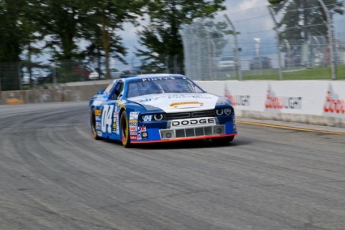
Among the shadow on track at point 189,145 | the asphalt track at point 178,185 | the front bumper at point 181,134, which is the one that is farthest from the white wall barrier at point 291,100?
the front bumper at point 181,134

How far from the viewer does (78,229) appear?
18.4 feet

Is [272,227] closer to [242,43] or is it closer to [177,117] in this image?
[177,117]

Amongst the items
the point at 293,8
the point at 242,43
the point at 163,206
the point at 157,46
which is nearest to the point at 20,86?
the point at 157,46

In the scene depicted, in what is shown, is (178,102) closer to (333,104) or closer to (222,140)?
(222,140)

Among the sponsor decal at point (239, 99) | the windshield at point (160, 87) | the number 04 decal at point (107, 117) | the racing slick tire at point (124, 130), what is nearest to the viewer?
the racing slick tire at point (124, 130)

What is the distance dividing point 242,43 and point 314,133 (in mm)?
5953

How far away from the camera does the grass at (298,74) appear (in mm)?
14812

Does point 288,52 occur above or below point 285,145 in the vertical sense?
above

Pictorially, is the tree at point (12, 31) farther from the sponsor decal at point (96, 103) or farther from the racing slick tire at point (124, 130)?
the racing slick tire at point (124, 130)

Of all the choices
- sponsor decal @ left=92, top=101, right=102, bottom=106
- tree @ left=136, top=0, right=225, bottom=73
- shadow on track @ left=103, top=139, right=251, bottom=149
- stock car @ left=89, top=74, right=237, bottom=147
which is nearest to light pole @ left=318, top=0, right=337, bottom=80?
shadow on track @ left=103, top=139, right=251, bottom=149

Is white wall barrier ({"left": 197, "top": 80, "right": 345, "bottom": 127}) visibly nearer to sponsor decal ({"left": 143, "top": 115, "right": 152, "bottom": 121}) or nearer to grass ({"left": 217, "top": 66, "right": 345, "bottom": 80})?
grass ({"left": 217, "top": 66, "right": 345, "bottom": 80})

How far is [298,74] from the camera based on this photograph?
53.3 ft

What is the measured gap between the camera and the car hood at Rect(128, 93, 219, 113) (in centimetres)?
1141

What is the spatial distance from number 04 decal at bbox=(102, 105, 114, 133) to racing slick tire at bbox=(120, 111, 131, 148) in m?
0.69
